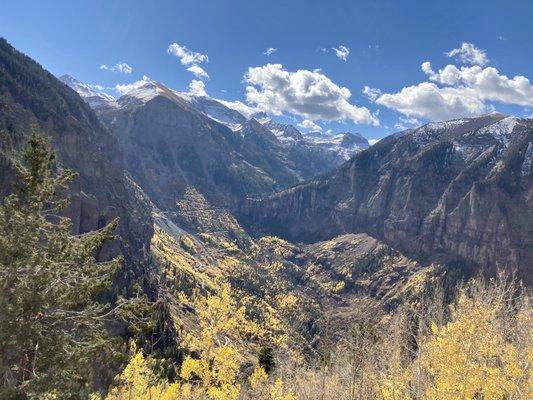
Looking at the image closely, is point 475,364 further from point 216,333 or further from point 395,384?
point 216,333

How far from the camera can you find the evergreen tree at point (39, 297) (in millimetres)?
21656

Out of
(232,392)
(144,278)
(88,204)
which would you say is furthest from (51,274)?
(144,278)

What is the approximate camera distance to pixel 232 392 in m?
32.9

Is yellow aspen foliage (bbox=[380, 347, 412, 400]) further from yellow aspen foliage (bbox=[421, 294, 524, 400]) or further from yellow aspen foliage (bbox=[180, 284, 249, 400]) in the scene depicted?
yellow aspen foliage (bbox=[180, 284, 249, 400])

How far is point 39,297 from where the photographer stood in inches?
871

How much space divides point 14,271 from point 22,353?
4333mm

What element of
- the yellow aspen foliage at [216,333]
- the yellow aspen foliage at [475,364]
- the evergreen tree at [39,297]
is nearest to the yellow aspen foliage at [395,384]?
the yellow aspen foliage at [475,364]

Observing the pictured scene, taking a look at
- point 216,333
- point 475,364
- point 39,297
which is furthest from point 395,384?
point 39,297

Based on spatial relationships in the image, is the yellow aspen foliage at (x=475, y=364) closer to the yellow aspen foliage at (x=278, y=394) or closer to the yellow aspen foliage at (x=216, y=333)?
the yellow aspen foliage at (x=216, y=333)

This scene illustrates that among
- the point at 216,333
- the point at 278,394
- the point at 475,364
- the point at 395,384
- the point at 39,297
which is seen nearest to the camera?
the point at 39,297

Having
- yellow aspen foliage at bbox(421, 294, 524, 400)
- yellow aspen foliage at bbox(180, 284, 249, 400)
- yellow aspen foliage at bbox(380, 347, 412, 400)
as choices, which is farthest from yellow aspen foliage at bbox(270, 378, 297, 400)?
yellow aspen foliage at bbox(421, 294, 524, 400)

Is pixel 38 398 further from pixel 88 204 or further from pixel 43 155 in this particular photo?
pixel 88 204

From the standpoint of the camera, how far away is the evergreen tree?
71.1ft

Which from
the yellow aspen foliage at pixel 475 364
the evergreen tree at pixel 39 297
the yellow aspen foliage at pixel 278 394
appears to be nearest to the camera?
the evergreen tree at pixel 39 297
